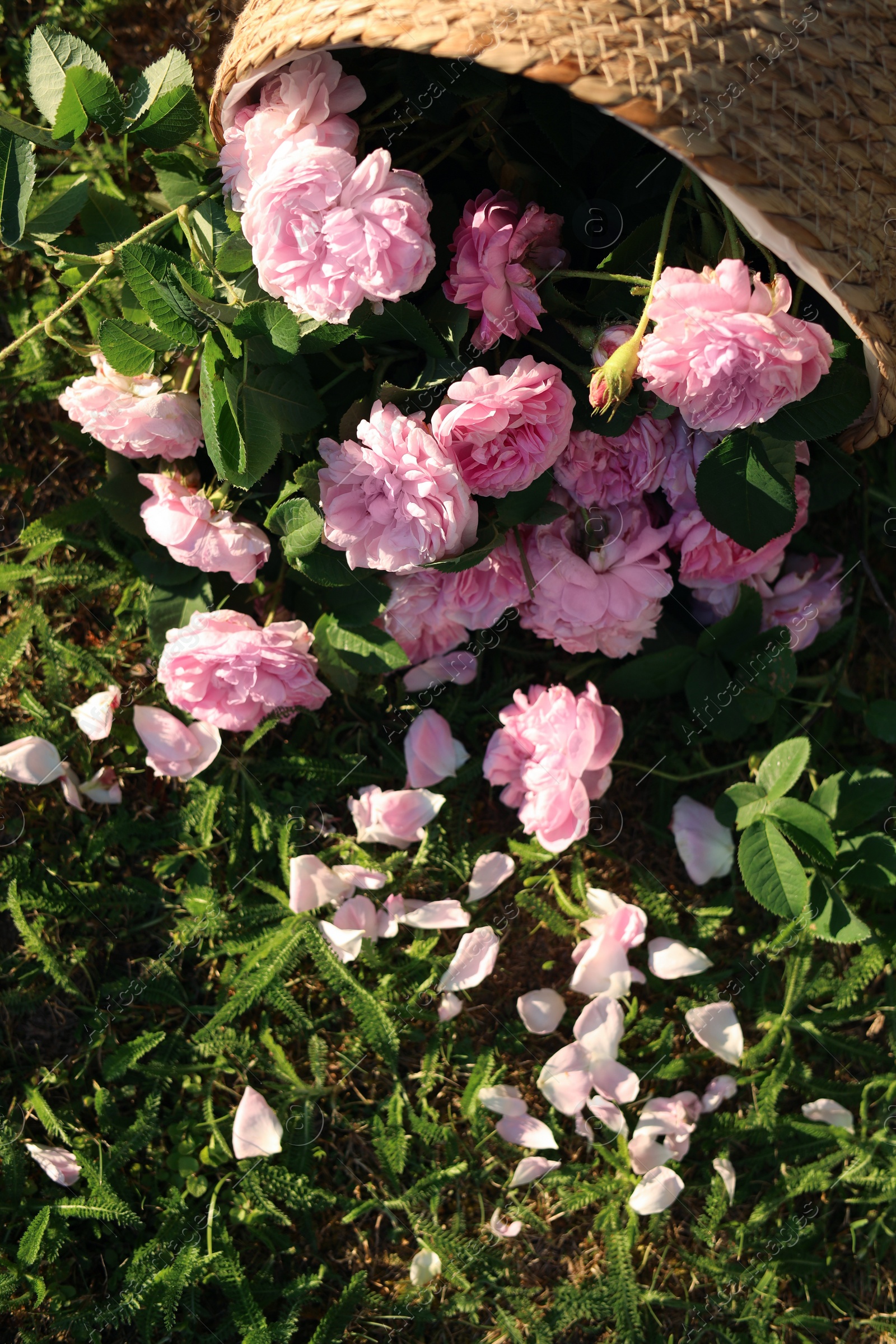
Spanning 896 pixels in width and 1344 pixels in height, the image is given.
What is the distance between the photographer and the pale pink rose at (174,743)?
130cm

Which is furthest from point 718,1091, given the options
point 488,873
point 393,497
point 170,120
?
point 170,120

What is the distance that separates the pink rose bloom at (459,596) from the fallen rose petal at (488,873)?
33cm

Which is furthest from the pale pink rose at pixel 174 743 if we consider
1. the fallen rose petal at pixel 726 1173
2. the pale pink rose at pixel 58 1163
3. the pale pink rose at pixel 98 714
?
the fallen rose petal at pixel 726 1173

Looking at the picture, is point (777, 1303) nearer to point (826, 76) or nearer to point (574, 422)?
point (574, 422)

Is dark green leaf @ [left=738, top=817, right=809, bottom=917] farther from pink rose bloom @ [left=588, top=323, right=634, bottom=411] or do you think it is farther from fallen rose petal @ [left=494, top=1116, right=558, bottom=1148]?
pink rose bloom @ [left=588, top=323, right=634, bottom=411]

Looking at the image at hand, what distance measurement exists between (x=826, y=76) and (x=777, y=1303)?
4.93 feet

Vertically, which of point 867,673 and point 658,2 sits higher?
point 658,2

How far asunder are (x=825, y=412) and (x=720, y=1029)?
33.1 inches

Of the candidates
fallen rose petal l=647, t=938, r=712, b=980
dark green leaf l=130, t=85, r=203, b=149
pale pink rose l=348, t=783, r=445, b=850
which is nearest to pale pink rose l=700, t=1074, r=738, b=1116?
fallen rose petal l=647, t=938, r=712, b=980

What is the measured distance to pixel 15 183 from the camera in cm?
99

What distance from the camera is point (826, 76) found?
85 centimetres

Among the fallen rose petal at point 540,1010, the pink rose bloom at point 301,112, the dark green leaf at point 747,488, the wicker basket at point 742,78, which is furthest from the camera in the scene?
the fallen rose petal at point 540,1010

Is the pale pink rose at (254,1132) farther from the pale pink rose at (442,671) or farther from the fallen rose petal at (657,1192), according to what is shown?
the pale pink rose at (442,671)

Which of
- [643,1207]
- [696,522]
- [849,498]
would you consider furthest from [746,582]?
[643,1207]
